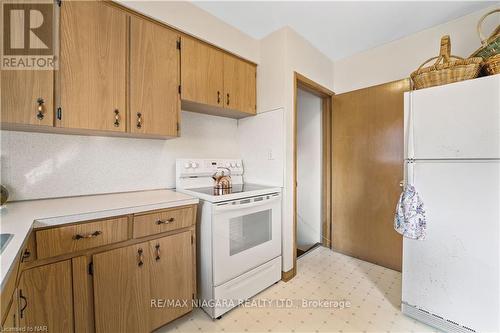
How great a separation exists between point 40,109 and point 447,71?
2.44m

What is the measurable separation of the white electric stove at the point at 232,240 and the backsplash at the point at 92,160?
7.7 inches

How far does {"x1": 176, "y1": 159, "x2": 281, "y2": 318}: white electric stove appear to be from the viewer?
60.9 inches

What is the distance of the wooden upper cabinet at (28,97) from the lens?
3.69ft

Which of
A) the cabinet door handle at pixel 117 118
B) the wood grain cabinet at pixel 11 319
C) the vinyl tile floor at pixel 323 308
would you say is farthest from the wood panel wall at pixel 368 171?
the wood grain cabinet at pixel 11 319

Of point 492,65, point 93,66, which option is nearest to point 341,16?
point 492,65

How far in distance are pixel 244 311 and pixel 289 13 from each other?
8.01 ft

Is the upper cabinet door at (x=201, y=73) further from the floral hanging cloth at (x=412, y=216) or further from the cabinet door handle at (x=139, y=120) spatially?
the floral hanging cloth at (x=412, y=216)

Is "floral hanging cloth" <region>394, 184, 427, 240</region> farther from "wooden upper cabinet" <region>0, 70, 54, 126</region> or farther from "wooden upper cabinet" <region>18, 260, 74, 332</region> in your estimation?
"wooden upper cabinet" <region>0, 70, 54, 126</region>

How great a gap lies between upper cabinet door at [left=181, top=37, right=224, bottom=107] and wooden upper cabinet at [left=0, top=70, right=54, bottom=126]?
2.67ft

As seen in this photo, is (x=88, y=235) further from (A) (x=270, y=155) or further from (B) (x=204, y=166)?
(A) (x=270, y=155)

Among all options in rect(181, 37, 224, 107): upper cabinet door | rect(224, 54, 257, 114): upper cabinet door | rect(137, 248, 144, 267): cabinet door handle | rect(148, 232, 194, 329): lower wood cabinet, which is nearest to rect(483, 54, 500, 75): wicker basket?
rect(224, 54, 257, 114): upper cabinet door

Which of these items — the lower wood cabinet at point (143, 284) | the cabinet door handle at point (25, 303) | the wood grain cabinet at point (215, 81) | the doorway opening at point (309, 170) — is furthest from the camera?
the doorway opening at point (309, 170)

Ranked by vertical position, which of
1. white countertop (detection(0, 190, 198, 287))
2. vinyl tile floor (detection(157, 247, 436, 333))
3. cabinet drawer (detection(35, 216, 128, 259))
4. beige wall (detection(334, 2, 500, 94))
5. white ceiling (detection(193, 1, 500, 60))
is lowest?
vinyl tile floor (detection(157, 247, 436, 333))

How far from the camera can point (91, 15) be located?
1341mm
